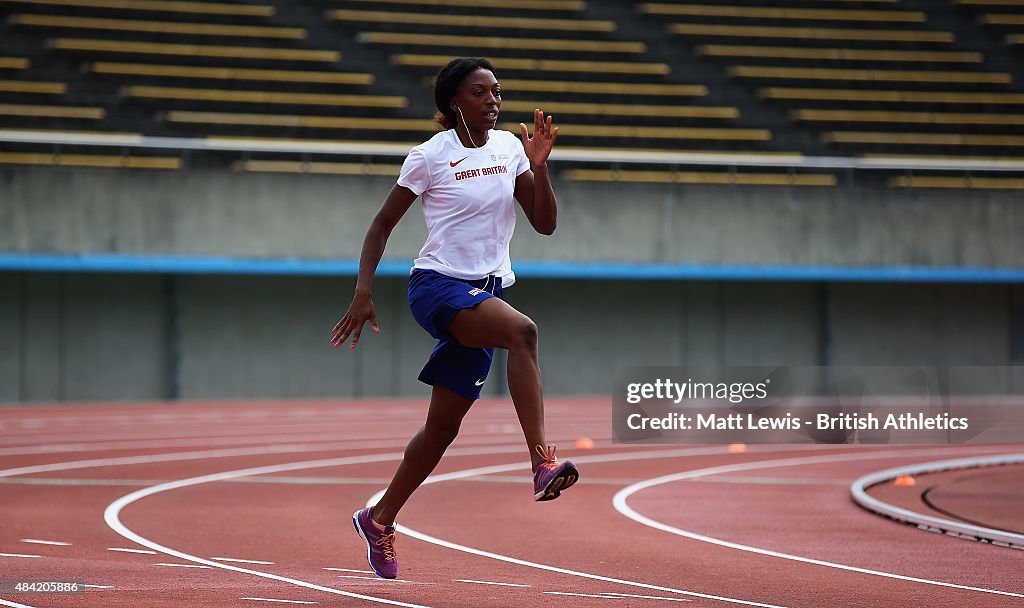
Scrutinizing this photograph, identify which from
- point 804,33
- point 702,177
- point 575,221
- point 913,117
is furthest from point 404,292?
point 804,33

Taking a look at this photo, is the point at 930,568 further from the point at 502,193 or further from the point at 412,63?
the point at 412,63

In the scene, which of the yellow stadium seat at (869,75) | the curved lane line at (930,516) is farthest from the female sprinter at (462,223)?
the yellow stadium seat at (869,75)

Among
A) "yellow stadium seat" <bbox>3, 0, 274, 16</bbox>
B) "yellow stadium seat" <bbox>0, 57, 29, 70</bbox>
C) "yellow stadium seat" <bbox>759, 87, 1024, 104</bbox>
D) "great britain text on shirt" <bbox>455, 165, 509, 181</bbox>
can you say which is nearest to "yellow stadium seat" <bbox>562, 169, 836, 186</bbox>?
"yellow stadium seat" <bbox>759, 87, 1024, 104</bbox>

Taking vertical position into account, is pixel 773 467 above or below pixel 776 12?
below

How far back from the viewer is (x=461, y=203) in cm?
571

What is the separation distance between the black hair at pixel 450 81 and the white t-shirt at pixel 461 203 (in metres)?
0.16

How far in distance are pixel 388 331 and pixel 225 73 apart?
6.55m

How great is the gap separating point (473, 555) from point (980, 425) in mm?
6749

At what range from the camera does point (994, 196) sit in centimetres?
2683

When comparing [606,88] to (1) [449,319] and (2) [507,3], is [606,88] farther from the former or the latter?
(1) [449,319]

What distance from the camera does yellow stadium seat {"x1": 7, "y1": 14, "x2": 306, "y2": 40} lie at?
95.4 feet

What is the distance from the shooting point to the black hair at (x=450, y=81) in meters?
5.84

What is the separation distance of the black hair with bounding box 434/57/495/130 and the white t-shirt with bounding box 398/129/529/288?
0.53 feet

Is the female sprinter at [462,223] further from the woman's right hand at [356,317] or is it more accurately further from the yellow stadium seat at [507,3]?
the yellow stadium seat at [507,3]
